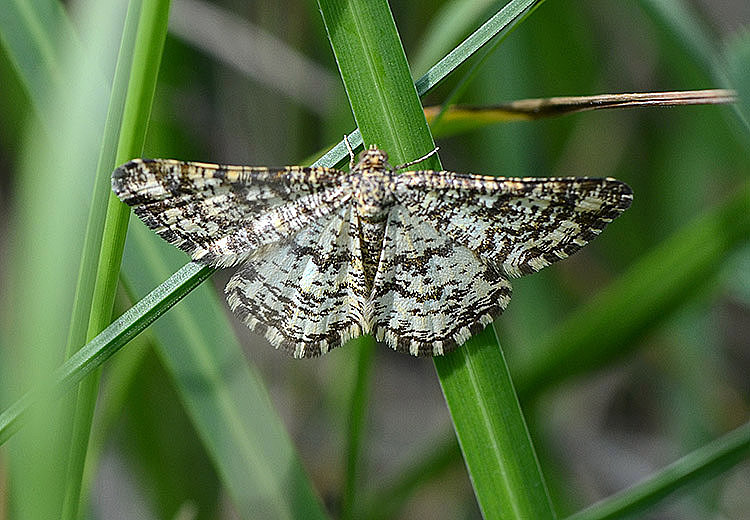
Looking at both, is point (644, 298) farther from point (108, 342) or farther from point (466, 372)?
point (108, 342)

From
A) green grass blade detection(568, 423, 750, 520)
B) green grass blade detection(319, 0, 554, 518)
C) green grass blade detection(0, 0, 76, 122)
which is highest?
green grass blade detection(0, 0, 76, 122)

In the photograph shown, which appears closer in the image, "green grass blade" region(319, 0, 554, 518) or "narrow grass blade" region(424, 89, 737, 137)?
"green grass blade" region(319, 0, 554, 518)

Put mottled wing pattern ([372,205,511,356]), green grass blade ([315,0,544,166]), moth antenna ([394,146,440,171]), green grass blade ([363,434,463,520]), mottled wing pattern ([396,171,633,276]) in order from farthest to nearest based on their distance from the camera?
green grass blade ([363,434,463,520]), mottled wing pattern ([372,205,511,356]), mottled wing pattern ([396,171,633,276]), moth antenna ([394,146,440,171]), green grass blade ([315,0,544,166])

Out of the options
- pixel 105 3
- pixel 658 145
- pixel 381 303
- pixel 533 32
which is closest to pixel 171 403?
pixel 381 303

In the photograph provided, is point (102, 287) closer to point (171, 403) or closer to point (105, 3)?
point (105, 3)

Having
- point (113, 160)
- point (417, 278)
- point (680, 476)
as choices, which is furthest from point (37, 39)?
point (680, 476)

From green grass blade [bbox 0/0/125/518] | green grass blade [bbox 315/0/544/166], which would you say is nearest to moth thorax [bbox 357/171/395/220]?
green grass blade [bbox 315/0/544/166]

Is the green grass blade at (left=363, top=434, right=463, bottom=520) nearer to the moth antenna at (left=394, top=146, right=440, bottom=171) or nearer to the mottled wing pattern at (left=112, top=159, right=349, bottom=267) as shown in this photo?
the mottled wing pattern at (left=112, top=159, right=349, bottom=267)
